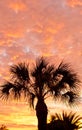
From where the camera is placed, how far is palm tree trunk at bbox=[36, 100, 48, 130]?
2274 centimetres

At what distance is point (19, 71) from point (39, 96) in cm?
204

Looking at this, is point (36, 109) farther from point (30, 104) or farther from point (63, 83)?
point (63, 83)

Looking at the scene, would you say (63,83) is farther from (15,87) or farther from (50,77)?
(15,87)

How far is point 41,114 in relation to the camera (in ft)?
74.6

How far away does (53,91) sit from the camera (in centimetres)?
2328

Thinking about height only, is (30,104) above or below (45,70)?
below

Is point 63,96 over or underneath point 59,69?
underneath

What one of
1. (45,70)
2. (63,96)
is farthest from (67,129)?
(45,70)

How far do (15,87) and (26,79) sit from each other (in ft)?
3.06

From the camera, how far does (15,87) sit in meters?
23.3

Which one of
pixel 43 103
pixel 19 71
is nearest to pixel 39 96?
pixel 43 103

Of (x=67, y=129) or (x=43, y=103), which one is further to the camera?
(x=67, y=129)

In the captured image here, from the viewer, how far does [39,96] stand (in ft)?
76.1

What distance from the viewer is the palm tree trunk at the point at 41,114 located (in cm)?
2274
